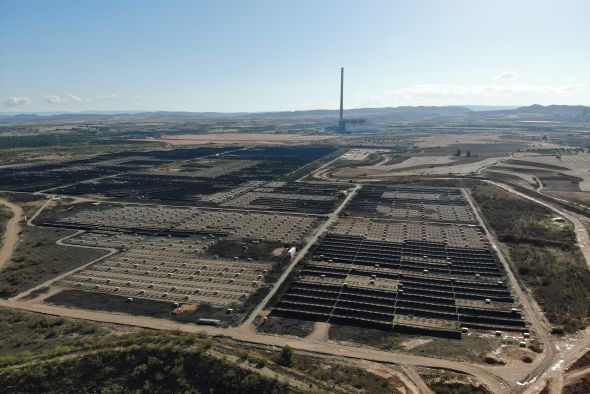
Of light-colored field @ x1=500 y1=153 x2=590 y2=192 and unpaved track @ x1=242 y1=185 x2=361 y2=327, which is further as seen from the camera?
light-colored field @ x1=500 y1=153 x2=590 y2=192

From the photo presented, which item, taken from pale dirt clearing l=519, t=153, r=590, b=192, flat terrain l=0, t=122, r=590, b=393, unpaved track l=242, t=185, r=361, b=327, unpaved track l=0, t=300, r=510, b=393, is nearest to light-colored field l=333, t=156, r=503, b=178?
pale dirt clearing l=519, t=153, r=590, b=192

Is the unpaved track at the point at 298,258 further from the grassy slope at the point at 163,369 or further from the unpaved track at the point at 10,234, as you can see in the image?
the unpaved track at the point at 10,234

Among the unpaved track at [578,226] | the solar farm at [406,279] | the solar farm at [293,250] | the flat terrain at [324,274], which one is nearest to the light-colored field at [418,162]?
the flat terrain at [324,274]

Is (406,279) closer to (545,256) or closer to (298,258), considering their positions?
(298,258)

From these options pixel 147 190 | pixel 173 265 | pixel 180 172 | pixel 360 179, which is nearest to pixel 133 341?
pixel 173 265

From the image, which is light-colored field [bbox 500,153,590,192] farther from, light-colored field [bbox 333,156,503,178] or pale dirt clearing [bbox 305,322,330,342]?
pale dirt clearing [bbox 305,322,330,342]

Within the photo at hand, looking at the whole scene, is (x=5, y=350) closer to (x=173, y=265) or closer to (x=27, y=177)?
(x=173, y=265)
